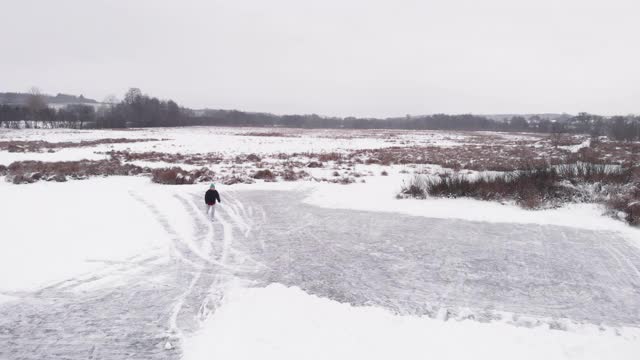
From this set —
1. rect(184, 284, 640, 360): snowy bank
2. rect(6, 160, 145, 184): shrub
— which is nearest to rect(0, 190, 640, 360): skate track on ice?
rect(184, 284, 640, 360): snowy bank

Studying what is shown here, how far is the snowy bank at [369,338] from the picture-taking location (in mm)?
5020

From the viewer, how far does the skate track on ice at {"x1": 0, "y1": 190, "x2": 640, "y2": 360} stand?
17.9ft

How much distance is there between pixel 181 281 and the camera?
276 inches

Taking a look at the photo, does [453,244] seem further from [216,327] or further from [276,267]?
[216,327]

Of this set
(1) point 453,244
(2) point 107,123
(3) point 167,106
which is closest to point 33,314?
(1) point 453,244

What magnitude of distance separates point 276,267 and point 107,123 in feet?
262

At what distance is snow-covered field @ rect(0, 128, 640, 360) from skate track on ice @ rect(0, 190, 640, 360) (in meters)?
0.03

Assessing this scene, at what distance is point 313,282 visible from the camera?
23.2 feet

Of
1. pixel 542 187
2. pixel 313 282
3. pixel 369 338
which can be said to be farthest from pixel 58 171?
pixel 542 187

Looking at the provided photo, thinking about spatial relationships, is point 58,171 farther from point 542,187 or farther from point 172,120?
point 172,120

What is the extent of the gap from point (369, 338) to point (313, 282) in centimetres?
190

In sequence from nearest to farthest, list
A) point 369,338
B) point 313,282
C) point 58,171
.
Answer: point 369,338, point 313,282, point 58,171

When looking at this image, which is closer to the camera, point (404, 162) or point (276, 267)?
point (276, 267)

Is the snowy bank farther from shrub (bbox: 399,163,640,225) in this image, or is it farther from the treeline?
the treeline
